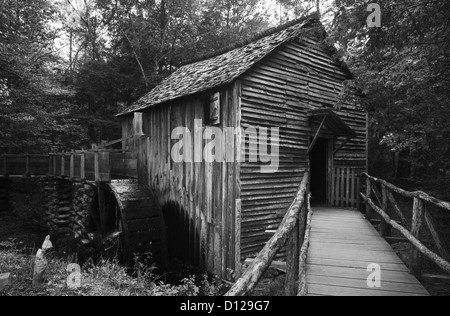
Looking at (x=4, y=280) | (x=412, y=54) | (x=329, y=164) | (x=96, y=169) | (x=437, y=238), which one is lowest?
(x=4, y=280)

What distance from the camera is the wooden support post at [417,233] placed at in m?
3.88

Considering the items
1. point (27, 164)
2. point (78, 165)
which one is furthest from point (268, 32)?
point (27, 164)

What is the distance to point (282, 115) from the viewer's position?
9180 millimetres

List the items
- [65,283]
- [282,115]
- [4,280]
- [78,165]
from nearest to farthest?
[4,280]
[65,283]
[282,115]
[78,165]

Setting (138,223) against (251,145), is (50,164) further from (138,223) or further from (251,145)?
(251,145)

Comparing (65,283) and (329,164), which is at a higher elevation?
(329,164)

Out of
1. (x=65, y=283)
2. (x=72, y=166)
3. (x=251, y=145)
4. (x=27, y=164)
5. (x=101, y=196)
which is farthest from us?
(x=27, y=164)

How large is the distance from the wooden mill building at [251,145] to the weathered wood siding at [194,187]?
0.10 feet

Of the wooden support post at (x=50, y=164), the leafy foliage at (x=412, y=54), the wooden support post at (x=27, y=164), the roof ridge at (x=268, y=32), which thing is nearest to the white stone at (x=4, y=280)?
the leafy foliage at (x=412, y=54)

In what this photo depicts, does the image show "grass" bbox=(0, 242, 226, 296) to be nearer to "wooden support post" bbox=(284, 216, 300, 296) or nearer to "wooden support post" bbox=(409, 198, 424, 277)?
"wooden support post" bbox=(284, 216, 300, 296)

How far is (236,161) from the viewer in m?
8.19

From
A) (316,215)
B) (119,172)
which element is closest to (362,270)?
(316,215)

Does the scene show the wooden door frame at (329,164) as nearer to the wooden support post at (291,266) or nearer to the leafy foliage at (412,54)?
the leafy foliage at (412,54)

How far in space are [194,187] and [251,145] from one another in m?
2.40
